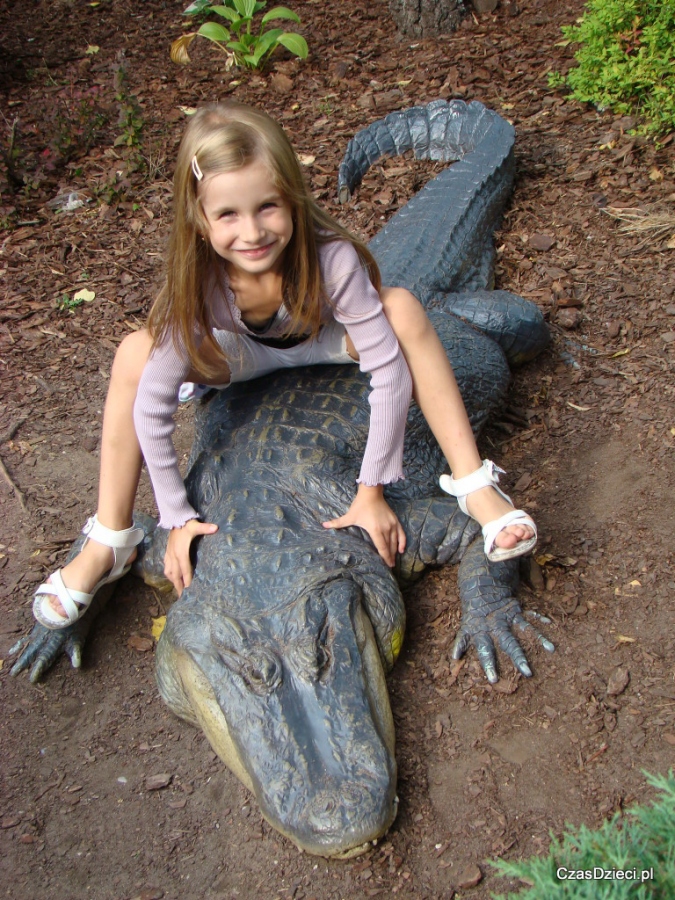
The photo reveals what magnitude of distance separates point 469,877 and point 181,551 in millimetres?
1259

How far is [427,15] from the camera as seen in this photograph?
6156 millimetres

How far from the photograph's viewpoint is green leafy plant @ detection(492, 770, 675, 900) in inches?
51.2

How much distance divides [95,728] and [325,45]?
18.3 feet

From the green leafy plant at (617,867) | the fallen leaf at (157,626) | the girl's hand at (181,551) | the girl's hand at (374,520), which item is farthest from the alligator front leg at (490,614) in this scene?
the fallen leaf at (157,626)

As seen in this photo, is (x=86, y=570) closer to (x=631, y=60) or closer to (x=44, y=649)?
(x=44, y=649)

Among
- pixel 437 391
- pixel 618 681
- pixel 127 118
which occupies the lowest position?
pixel 618 681

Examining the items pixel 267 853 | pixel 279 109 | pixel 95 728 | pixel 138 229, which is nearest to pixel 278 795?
pixel 267 853

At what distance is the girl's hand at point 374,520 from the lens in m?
2.63

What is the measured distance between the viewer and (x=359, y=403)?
307 centimetres

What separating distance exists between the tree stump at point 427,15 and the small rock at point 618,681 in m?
5.41

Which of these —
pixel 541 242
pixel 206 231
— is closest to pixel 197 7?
pixel 541 242

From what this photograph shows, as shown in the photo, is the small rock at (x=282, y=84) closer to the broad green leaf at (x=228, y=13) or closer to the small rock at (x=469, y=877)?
the broad green leaf at (x=228, y=13)

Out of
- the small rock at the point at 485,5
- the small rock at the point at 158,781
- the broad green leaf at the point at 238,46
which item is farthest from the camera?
the small rock at the point at 485,5

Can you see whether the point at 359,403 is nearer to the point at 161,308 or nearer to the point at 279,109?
the point at 161,308
